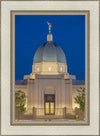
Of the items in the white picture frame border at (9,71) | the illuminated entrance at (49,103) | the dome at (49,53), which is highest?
the dome at (49,53)

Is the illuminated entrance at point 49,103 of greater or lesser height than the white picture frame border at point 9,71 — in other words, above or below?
below

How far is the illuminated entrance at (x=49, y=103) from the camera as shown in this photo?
11.8 metres

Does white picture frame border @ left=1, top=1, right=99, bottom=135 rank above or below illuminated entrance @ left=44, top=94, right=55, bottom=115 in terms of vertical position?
above

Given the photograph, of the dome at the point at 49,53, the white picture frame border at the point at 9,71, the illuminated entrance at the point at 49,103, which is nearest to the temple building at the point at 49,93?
the illuminated entrance at the point at 49,103

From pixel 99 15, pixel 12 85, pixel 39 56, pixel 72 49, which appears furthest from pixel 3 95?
pixel 72 49

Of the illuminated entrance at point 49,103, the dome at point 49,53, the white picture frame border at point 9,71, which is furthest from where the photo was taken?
the dome at point 49,53

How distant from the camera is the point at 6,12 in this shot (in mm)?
2529

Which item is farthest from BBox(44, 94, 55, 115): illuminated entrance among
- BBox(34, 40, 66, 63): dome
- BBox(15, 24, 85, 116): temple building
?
BBox(34, 40, 66, 63): dome

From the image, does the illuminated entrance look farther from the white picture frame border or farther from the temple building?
the white picture frame border

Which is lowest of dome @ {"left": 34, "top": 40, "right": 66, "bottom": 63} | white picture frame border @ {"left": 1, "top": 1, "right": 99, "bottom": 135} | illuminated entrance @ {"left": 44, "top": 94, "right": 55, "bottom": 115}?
illuminated entrance @ {"left": 44, "top": 94, "right": 55, "bottom": 115}

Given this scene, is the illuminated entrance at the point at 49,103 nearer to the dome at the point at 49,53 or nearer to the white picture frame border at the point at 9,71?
the dome at the point at 49,53

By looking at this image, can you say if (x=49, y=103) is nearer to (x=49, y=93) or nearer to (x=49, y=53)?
(x=49, y=93)

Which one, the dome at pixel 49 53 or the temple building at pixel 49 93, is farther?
the dome at pixel 49 53

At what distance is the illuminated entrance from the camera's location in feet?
38.7
